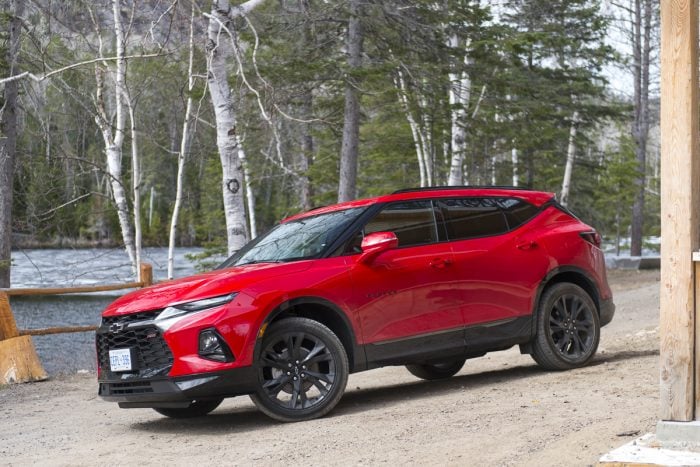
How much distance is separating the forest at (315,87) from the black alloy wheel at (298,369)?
5.68 meters

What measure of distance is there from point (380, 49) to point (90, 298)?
20281 mm

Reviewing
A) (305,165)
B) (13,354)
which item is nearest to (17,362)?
(13,354)

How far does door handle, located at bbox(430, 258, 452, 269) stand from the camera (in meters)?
8.59

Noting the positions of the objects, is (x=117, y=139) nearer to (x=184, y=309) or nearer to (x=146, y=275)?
(x=146, y=275)

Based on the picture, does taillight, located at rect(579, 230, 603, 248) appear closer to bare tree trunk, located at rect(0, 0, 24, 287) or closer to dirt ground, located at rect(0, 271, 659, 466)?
dirt ground, located at rect(0, 271, 659, 466)

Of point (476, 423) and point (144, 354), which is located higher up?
point (144, 354)

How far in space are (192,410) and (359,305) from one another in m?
1.93

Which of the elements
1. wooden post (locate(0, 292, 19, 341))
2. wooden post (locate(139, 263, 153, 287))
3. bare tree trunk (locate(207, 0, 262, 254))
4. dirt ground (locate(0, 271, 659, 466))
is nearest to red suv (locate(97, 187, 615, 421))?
dirt ground (locate(0, 271, 659, 466))

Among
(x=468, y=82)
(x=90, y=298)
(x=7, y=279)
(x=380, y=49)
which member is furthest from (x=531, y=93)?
(x=90, y=298)

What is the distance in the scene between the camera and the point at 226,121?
48.5 feet

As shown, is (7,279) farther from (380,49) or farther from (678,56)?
(678,56)

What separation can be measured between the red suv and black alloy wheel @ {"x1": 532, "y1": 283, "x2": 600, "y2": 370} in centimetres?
1

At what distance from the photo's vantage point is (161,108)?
47.5m

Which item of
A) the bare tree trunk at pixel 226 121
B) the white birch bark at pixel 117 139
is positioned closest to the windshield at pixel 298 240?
the bare tree trunk at pixel 226 121
